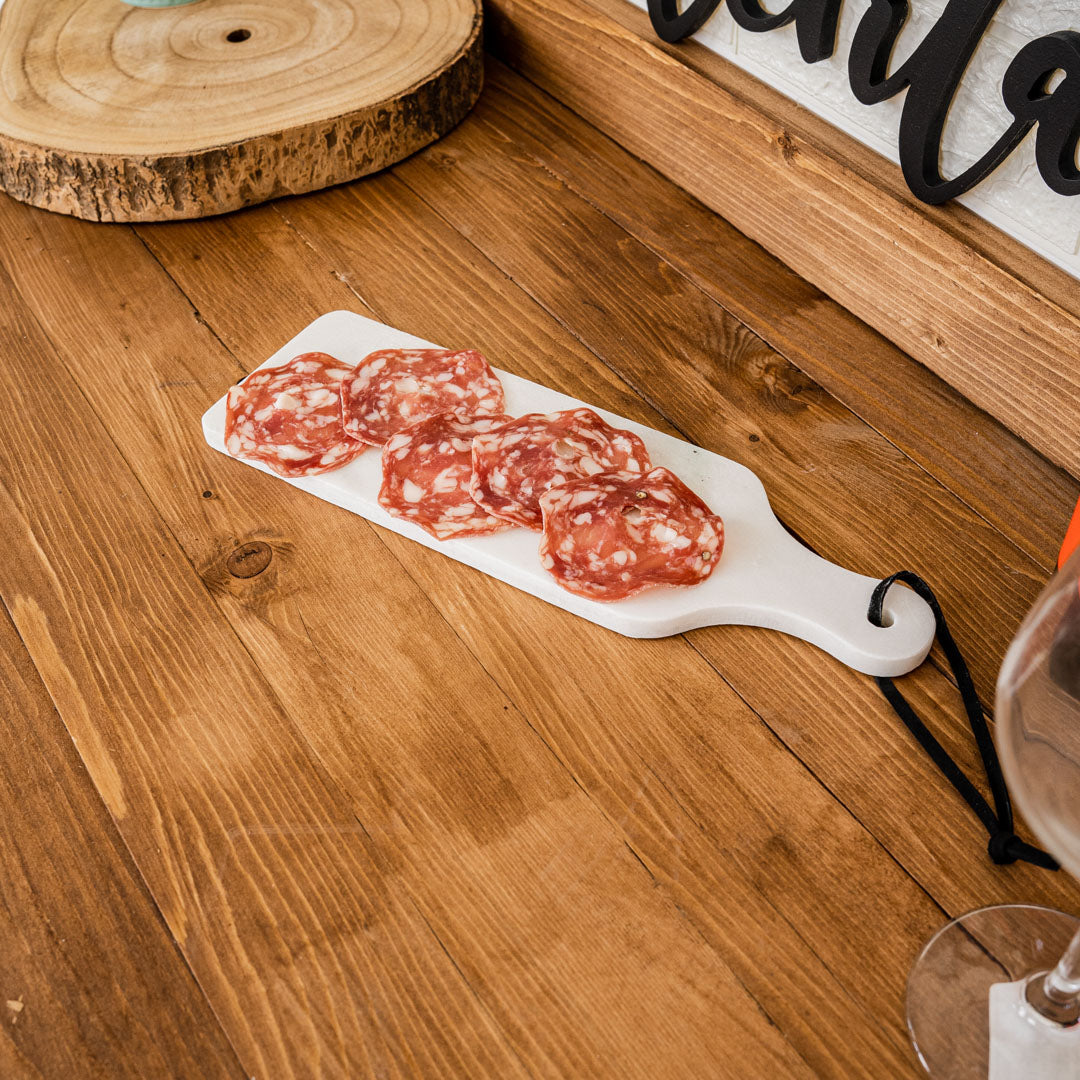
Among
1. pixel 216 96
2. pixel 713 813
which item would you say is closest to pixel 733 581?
pixel 713 813

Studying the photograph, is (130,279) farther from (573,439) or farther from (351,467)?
(573,439)

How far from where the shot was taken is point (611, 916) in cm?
75

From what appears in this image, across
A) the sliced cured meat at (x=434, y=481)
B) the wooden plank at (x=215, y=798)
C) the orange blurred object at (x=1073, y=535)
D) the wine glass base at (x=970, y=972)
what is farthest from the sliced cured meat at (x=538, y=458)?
the wine glass base at (x=970, y=972)

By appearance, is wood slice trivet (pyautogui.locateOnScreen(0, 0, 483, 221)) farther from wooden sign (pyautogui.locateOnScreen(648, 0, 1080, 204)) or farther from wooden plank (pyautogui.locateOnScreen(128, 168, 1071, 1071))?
wooden sign (pyautogui.locateOnScreen(648, 0, 1080, 204))

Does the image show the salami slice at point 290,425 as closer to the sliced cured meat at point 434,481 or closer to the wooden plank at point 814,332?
the sliced cured meat at point 434,481

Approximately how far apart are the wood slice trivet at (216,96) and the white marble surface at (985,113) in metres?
0.48

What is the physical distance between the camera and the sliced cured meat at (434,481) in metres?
0.96

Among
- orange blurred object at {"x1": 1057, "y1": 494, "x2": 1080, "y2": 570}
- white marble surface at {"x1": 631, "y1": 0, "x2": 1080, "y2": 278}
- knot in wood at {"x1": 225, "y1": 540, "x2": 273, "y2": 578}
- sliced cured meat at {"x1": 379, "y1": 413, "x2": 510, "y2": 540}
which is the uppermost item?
white marble surface at {"x1": 631, "y1": 0, "x2": 1080, "y2": 278}

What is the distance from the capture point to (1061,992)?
0.66 metres

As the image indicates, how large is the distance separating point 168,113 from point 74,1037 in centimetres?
104

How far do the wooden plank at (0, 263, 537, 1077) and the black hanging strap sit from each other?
38 cm

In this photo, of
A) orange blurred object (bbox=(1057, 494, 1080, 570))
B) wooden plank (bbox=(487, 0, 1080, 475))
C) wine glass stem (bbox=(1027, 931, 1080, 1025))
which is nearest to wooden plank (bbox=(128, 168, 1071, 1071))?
wooden plank (bbox=(487, 0, 1080, 475))

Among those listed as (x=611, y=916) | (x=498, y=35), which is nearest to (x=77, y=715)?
(x=611, y=916)

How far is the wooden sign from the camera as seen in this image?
925mm
